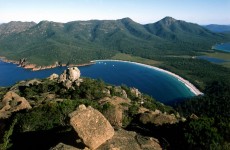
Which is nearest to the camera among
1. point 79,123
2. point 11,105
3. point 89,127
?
point 79,123

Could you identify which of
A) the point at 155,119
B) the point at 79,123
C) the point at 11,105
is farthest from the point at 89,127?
the point at 11,105

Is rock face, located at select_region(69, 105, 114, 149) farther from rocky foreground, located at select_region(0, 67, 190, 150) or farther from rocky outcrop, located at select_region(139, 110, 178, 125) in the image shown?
rocky outcrop, located at select_region(139, 110, 178, 125)

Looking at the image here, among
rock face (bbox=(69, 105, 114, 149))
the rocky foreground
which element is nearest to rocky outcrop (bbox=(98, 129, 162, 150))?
the rocky foreground

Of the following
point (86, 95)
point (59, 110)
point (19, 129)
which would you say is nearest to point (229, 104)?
point (86, 95)

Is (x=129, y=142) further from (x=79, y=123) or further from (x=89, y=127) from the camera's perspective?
(x=79, y=123)

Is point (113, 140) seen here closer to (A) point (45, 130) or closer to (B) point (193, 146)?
(B) point (193, 146)

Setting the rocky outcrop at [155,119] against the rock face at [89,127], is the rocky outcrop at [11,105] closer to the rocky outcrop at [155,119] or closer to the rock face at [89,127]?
the rocky outcrop at [155,119]

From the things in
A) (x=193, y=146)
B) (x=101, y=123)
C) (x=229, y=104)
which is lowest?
(x=229, y=104)
